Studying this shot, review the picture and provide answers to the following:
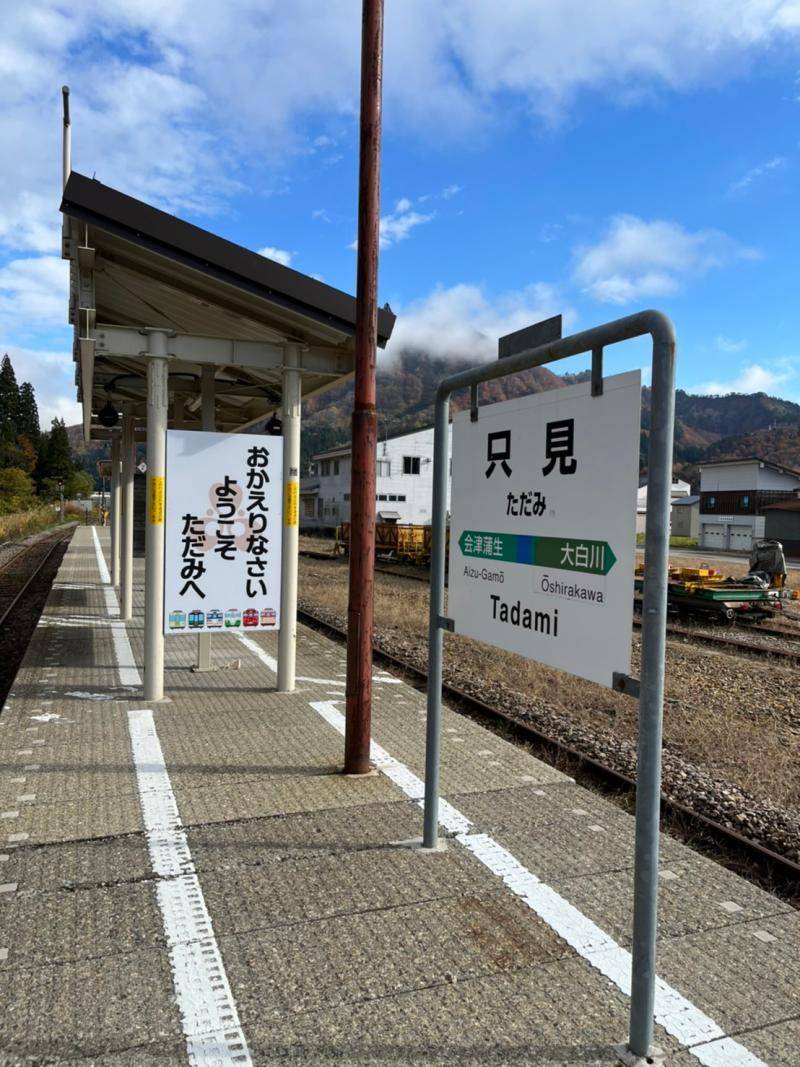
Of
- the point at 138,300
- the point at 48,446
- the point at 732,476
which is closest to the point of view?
the point at 138,300

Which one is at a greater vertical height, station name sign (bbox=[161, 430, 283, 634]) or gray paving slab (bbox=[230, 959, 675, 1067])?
station name sign (bbox=[161, 430, 283, 634])

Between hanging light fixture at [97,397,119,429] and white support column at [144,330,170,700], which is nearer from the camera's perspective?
white support column at [144,330,170,700]

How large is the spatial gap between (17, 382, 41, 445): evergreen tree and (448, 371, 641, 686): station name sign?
90.9m

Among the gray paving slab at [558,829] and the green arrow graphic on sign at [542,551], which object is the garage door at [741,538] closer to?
the gray paving slab at [558,829]

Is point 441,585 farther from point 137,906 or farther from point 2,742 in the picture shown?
point 2,742

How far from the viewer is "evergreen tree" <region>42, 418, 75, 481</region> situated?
8312 centimetres

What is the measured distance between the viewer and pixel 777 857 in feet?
13.6

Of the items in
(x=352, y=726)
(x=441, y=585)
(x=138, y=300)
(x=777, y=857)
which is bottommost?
(x=777, y=857)

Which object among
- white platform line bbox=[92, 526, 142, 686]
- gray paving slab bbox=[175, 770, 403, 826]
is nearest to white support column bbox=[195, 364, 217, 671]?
white platform line bbox=[92, 526, 142, 686]

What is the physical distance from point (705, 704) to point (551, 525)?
227 inches

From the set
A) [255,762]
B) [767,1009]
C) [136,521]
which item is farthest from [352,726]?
[136,521]

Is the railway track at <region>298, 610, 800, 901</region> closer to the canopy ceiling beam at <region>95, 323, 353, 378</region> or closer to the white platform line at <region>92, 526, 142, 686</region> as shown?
the white platform line at <region>92, 526, 142, 686</region>

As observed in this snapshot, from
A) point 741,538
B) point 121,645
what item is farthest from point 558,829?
point 741,538

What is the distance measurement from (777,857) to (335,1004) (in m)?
2.63
